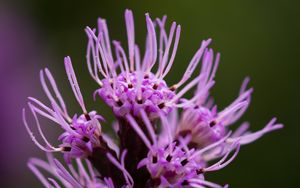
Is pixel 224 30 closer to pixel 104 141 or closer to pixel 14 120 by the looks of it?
pixel 14 120

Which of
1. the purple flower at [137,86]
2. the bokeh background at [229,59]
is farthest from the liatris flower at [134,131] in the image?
the bokeh background at [229,59]

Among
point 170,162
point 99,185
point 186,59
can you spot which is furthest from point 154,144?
point 186,59

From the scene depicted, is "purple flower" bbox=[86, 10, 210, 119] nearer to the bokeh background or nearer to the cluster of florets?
the cluster of florets

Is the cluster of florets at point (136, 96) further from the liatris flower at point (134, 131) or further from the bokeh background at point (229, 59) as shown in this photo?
the bokeh background at point (229, 59)

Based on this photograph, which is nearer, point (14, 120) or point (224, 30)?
point (224, 30)

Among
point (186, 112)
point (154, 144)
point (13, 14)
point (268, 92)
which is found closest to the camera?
point (154, 144)

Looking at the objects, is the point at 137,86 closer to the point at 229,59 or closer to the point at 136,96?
the point at 136,96

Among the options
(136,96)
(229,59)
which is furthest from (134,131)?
(229,59)

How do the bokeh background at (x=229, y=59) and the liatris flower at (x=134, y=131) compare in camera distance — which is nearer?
the liatris flower at (x=134, y=131)
